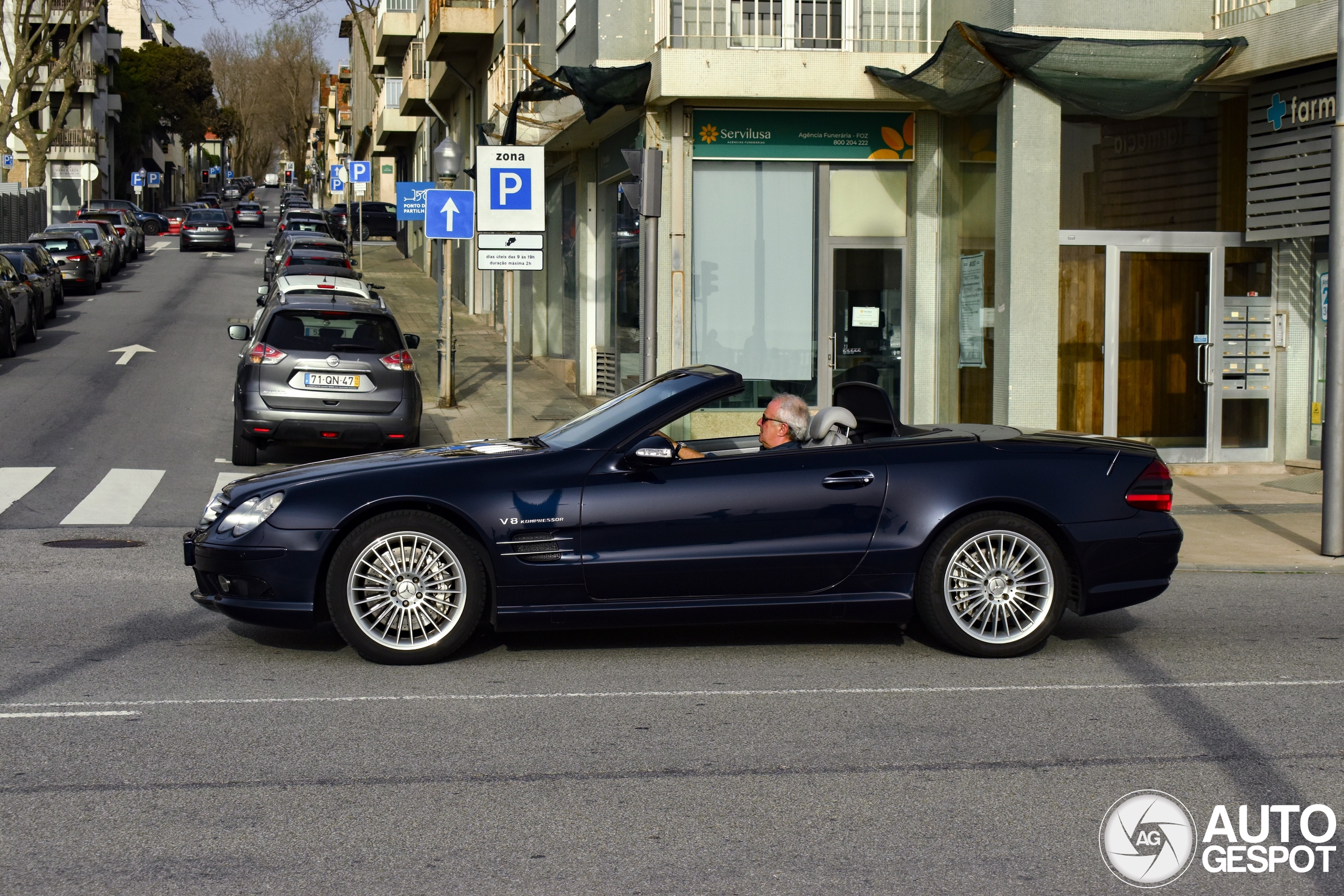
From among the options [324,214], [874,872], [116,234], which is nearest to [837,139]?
[874,872]

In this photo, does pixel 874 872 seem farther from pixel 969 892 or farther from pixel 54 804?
pixel 54 804

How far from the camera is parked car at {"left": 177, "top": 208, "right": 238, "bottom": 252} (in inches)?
2138

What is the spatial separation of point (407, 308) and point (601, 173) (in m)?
14.7

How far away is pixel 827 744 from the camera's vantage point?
5.54 m

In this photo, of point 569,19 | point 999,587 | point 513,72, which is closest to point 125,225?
point 513,72

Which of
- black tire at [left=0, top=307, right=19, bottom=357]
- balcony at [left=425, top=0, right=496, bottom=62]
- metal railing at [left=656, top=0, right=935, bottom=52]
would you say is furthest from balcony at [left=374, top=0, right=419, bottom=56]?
metal railing at [left=656, top=0, right=935, bottom=52]

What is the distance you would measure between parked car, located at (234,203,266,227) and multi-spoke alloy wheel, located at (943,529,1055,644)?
75.8 m

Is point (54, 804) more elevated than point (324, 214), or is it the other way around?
point (324, 214)

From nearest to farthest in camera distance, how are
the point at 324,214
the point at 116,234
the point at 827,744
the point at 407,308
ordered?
the point at 827,744 < the point at 407,308 < the point at 116,234 < the point at 324,214

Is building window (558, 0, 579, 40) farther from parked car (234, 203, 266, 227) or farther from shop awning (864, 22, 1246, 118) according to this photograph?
parked car (234, 203, 266, 227)

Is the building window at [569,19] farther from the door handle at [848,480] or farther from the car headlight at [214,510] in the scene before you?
the door handle at [848,480]

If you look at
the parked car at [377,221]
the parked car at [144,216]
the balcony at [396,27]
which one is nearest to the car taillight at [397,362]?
the balcony at [396,27]

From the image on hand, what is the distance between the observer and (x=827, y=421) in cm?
720

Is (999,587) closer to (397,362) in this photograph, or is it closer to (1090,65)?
(1090,65)
